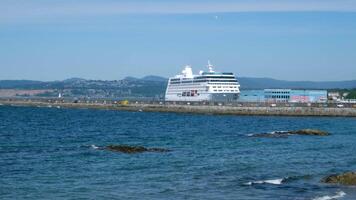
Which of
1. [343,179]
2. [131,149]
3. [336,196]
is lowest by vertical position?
[336,196]

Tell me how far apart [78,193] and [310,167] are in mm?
11601

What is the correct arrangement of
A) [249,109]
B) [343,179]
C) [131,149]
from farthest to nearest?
[249,109], [131,149], [343,179]

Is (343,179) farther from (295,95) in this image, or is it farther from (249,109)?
(295,95)

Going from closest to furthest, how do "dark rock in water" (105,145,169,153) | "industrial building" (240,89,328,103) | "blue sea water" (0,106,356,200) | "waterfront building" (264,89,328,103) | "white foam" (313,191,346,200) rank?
"white foam" (313,191,346,200), "blue sea water" (0,106,356,200), "dark rock in water" (105,145,169,153), "waterfront building" (264,89,328,103), "industrial building" (240,89,328,103)

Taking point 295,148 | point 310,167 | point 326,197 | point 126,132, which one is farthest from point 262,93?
point 326,197

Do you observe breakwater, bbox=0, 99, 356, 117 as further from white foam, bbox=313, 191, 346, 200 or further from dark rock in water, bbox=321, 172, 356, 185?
white foam, bbox=313, 191, 346, 200

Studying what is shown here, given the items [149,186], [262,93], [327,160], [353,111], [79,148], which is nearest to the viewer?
[149,186]

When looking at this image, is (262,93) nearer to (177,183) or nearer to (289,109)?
(289,109)

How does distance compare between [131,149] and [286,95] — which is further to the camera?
[286,95]

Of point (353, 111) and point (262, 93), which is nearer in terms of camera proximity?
point (353, 111)

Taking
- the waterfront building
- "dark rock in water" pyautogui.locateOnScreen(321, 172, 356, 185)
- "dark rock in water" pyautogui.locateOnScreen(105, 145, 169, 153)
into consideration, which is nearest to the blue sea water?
"dark rock in water" pyautogui.locateOnScreen(321, 172, 356, 185)

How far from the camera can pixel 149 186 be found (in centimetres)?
→ 2248

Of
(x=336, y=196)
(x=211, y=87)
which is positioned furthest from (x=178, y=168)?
(x=211, y=87)

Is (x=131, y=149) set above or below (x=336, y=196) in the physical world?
above
